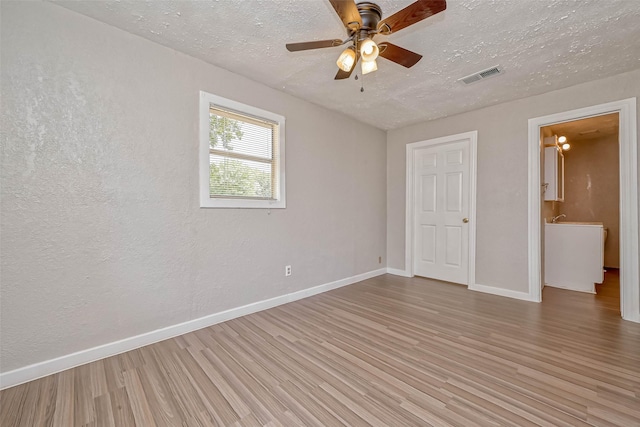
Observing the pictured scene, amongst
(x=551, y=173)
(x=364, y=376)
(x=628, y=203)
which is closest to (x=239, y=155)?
(x=364, y=376)

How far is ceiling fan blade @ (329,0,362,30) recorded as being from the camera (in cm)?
153

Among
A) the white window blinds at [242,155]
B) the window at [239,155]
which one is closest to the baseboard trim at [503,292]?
the window at [239,155]

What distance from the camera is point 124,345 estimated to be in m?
2.18

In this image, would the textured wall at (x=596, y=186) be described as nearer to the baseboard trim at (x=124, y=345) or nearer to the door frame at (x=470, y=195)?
the door frame at (x=470, y=195)

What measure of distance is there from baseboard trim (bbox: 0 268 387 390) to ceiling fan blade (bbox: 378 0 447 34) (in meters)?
2.84

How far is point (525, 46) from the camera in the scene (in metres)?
2.31

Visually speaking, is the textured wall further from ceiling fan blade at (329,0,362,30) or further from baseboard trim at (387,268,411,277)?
ceiling fan blade at (329,0,362,30)

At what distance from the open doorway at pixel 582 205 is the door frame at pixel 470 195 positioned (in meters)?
0.89

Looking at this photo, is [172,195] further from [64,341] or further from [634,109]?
[634,109]

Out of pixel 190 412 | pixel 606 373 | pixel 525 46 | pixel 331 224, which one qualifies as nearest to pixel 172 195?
pixel 190 412

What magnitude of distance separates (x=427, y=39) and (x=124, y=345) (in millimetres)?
3583

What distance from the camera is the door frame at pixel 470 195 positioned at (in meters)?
3.85

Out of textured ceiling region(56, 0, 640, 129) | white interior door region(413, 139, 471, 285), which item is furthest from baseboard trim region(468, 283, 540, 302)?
textured ceiling region(56, 0, 640, 129)

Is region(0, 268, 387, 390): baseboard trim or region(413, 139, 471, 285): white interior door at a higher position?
region(413, 139, 471, 285): white interior door
